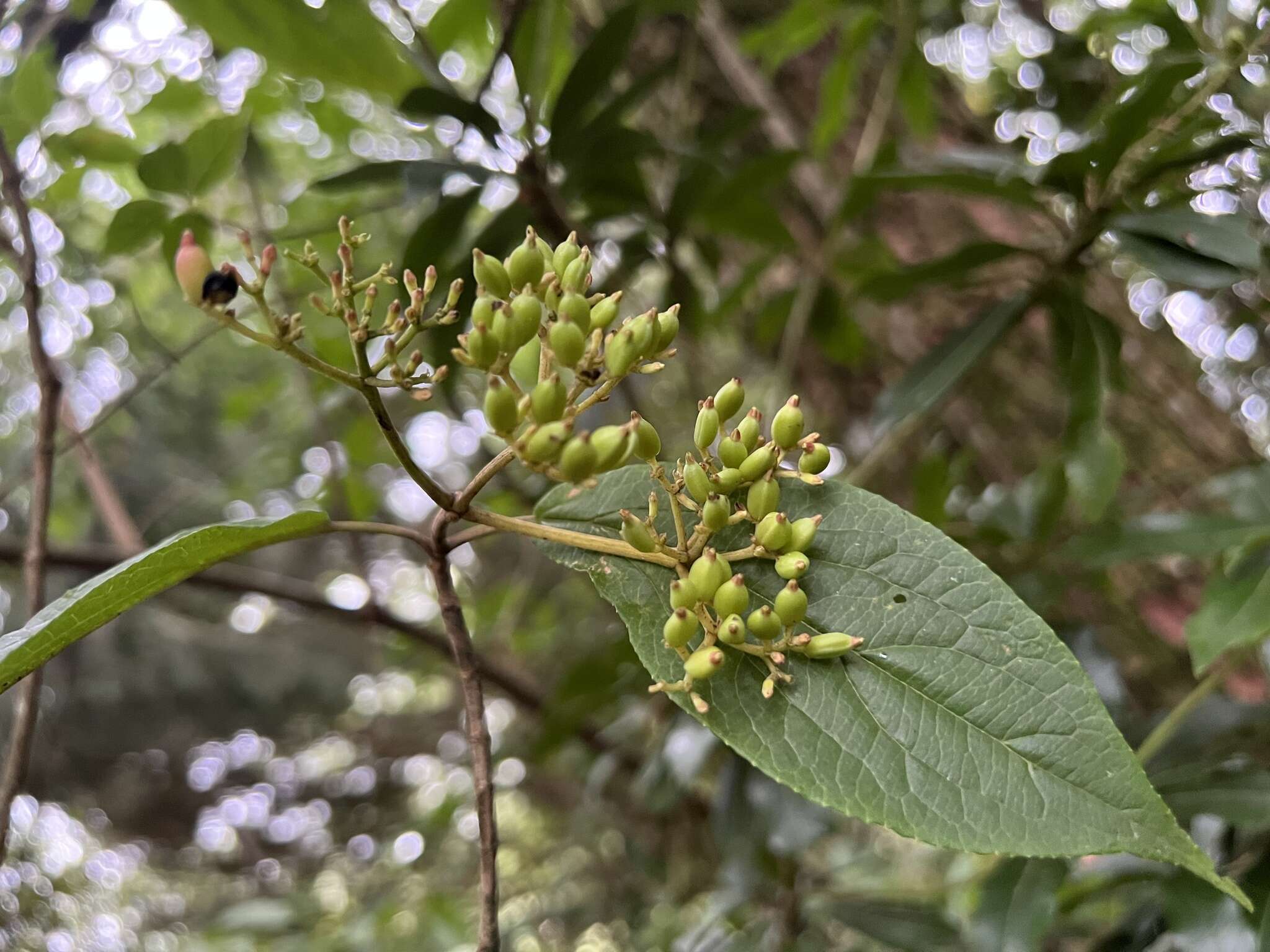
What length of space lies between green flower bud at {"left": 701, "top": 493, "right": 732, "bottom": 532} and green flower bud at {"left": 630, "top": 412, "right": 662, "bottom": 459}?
6 centimetres

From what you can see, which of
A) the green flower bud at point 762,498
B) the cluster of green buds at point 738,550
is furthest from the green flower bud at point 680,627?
the green flower bud at point 762,498

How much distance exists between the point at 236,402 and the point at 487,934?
178 cm

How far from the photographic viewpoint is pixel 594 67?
122 centimetres

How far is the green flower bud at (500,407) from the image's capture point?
0.53 m

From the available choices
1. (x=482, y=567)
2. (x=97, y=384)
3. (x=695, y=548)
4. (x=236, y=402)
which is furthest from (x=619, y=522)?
(x=482, y=567)

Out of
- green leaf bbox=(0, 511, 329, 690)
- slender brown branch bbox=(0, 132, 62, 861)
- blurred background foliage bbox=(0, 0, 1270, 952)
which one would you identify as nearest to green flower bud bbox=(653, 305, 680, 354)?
green leaf bbox=(0, 511, 329, 690)

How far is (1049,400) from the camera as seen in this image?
1.89m

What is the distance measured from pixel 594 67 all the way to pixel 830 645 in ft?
3.23

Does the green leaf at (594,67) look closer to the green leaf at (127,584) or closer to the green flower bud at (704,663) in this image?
the green leaf at (127,584)

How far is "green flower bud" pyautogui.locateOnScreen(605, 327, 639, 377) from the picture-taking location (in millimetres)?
574

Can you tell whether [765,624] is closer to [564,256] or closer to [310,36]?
[564,256]

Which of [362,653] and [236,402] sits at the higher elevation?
[362,653]

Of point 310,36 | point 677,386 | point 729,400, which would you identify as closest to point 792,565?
point 729,400

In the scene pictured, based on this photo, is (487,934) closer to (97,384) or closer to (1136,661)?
(1136,661)
